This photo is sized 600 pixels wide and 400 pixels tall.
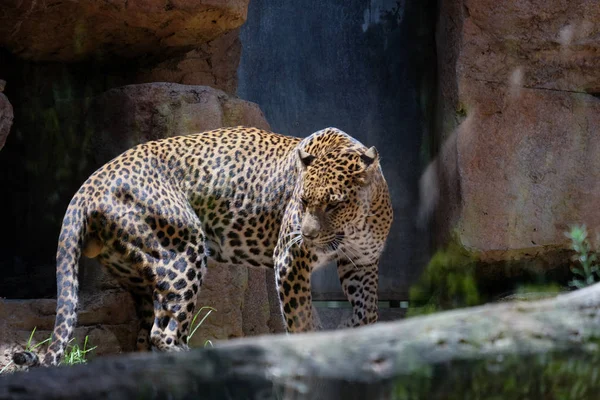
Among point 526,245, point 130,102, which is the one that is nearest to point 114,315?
point 130,102

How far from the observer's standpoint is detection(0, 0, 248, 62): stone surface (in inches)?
303

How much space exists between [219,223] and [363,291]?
133 centimetres

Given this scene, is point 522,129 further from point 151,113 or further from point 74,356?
point 74,356

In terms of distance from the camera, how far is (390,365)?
2.42 meters

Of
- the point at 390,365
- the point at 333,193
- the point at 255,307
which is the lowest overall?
the point at 255,307

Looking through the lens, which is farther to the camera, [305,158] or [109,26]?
[109,26]

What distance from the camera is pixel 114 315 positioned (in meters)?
7.68

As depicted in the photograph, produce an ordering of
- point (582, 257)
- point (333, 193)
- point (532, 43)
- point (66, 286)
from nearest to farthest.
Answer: point (582, 257), point (66, 286), point (333, 193), point (532, 43)

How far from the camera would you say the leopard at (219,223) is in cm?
655

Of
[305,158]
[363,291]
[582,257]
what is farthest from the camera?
[363,291]

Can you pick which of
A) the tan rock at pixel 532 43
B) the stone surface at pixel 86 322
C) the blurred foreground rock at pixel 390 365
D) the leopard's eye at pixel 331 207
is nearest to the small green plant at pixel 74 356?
the stone surface at pixel 86 322

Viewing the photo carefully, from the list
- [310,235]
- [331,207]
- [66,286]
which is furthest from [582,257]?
[66,286]

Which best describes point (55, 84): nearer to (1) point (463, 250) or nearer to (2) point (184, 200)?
(2) point (184, 200)

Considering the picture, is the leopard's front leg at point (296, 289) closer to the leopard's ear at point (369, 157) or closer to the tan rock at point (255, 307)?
the leopard's ear at point (369, 157)
